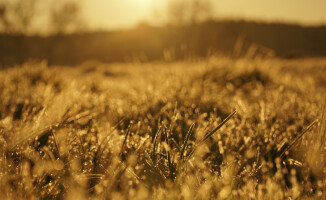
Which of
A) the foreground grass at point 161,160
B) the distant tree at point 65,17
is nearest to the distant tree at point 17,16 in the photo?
the distant tree at point 65,17

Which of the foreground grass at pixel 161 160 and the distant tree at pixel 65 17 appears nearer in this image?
the foreground grass at pixel 161 160

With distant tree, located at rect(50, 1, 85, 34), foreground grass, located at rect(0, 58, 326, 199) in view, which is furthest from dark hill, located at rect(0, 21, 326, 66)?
foreground grass, located at rect(0, 58, 326, 199)

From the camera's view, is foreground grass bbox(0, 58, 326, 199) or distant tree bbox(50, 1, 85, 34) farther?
distant tree bbox(50, 1, 85, 34)

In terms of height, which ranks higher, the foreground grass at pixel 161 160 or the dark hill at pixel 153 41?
the foreground grass at pixel 161 160

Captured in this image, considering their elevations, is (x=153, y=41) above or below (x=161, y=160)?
below

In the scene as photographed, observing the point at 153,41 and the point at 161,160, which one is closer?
the point at 161,160

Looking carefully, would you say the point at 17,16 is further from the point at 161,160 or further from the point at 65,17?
the point at 161,160

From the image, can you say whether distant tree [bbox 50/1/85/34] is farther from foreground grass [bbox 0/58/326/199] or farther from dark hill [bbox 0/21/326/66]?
foreground grass [bbox 0/58/326/199]

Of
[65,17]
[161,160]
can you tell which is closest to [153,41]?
[65,17]

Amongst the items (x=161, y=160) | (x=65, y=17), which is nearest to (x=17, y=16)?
(x=65, y=17)

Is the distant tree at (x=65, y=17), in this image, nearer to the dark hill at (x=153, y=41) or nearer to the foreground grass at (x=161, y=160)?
the dark hill at (x=153, y=41)

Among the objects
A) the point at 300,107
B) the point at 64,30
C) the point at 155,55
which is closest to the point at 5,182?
the point at 300,107

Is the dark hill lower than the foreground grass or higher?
lower

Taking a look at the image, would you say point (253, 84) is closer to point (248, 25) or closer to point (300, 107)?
point (300, 107)
